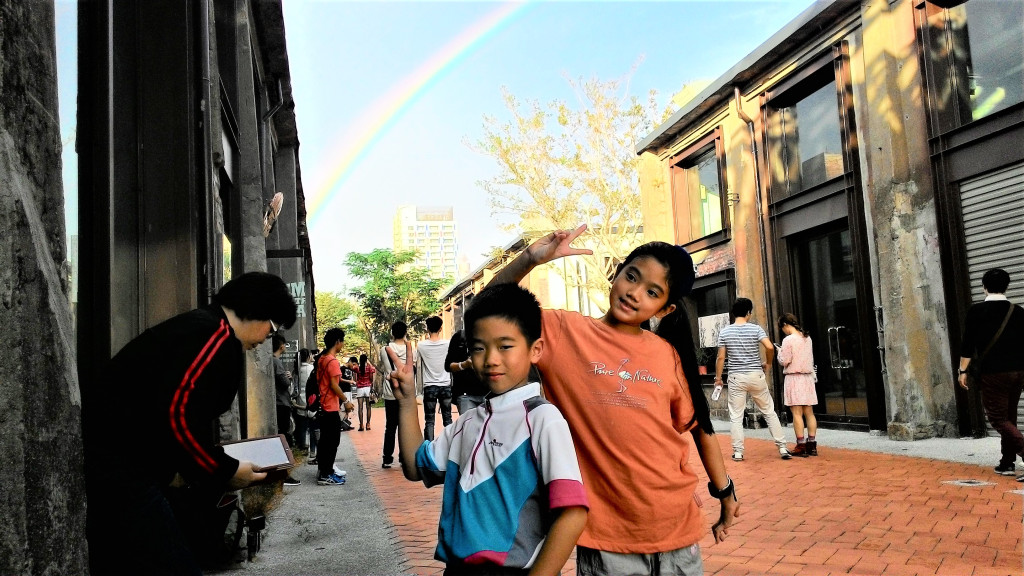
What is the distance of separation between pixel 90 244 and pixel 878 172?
10.6 m

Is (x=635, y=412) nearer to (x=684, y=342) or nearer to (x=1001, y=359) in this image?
(x=684, y=342)

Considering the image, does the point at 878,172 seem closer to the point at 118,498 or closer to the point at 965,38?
the point at 965,38

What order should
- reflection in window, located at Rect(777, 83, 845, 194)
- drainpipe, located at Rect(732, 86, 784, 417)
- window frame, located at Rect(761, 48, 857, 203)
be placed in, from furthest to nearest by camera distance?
1. drainpipe, located at Rect(732, 86, 784, 417)
2. reflection in window, located at Rect(777, 83, 845, 194)
3. window frame, located at Rect(761, 48, 857, 203)

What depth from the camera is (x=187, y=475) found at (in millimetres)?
2658

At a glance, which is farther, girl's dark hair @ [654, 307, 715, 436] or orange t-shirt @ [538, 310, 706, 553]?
girl's dark hair @ [654, 307, 715, 436]

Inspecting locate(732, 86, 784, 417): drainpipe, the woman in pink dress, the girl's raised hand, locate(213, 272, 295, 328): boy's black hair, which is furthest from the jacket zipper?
locate(732, 86, 784, 417): drainpipe

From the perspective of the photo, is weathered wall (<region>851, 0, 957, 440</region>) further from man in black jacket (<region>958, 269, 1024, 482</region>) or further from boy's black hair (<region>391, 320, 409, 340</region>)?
boy's black hair (<region>391, 320, 409, 340</region>)

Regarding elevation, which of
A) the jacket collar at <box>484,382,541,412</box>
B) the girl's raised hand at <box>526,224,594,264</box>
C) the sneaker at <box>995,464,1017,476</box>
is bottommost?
the sneaker at <box>995,464,1017,476</box>

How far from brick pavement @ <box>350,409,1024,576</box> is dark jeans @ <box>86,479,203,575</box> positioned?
264cm

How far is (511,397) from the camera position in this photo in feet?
7.38

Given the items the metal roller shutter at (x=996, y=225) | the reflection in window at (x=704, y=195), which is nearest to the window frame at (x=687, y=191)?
the reflection in window at (x=704, y=195)

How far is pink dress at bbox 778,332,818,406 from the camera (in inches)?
389

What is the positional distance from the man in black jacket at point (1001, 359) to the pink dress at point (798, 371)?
8.06 ft

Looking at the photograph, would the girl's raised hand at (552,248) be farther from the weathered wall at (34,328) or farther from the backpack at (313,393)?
the backpack at (313,393)
